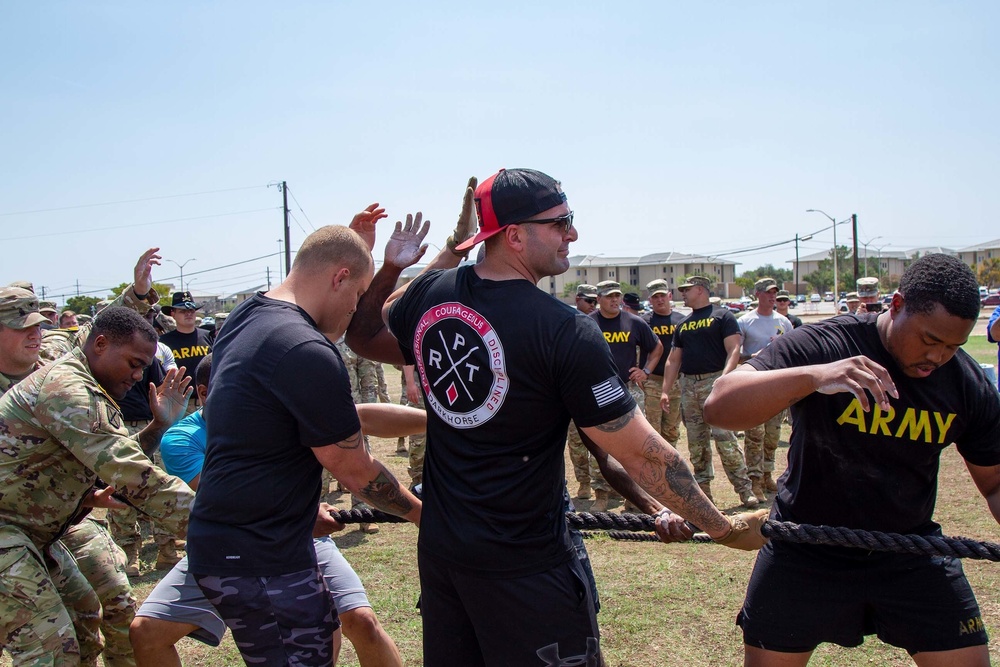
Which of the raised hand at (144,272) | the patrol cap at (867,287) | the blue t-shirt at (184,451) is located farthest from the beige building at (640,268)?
the blue t-shirt at (184,451)

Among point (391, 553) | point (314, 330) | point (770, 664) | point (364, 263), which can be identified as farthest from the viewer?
point (391, 553)

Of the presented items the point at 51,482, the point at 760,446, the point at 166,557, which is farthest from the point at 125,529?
the point at 760,446

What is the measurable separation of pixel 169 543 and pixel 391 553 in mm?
2113

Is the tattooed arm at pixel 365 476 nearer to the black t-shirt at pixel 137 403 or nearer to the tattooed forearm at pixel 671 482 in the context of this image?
the tattooed forearm at pixel 671 482

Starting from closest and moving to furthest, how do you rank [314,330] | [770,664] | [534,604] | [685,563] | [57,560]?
[534,604] < [314,330] < [770,664] < [57,560] < [685,563]

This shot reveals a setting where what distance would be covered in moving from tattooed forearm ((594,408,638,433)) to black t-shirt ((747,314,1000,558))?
0.89 m

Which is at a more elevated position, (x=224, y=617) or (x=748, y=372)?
(x=748, y=372)

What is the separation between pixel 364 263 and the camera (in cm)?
311

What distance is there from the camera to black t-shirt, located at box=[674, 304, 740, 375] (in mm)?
9422

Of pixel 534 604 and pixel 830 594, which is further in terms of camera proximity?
pixel 830 594

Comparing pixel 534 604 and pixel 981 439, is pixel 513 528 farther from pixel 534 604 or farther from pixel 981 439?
pixel 981 439

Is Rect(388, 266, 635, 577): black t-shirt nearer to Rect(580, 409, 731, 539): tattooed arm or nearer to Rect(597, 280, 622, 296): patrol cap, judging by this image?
Rect(580, 409, 731, 539): tattooed arm

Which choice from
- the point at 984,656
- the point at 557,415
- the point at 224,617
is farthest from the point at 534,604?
the point at 984,656

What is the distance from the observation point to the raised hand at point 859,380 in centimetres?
258
